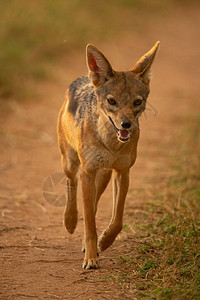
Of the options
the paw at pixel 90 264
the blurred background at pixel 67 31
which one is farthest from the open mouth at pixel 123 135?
the blurred background at pixel 67 31

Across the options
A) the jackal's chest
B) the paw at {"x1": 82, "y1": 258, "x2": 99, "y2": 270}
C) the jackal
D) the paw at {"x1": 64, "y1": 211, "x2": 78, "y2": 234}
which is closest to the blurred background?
the paw at {"x1": 64, "y1": 211, "x2": 78, "y2": 234}

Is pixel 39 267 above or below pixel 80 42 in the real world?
below

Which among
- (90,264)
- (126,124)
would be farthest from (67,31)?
(90,264)

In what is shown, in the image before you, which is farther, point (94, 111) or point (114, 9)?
point (114, 9)

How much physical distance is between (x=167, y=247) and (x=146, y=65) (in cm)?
174

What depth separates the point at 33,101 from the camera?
460 inches

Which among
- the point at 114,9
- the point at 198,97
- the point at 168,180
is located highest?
the point at 114,9

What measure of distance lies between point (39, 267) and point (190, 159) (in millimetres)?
4491

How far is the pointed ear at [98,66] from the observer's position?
5113 millimetres

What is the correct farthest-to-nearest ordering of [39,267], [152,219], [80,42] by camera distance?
1. [80,42]
2. [152,219]
3. [39,267]

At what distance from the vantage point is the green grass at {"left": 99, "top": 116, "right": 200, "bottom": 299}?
4.59m

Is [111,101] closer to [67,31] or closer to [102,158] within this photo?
[102,158]

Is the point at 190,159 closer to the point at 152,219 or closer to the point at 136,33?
the point at 152,219

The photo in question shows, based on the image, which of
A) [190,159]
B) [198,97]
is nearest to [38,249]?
[190,159]
